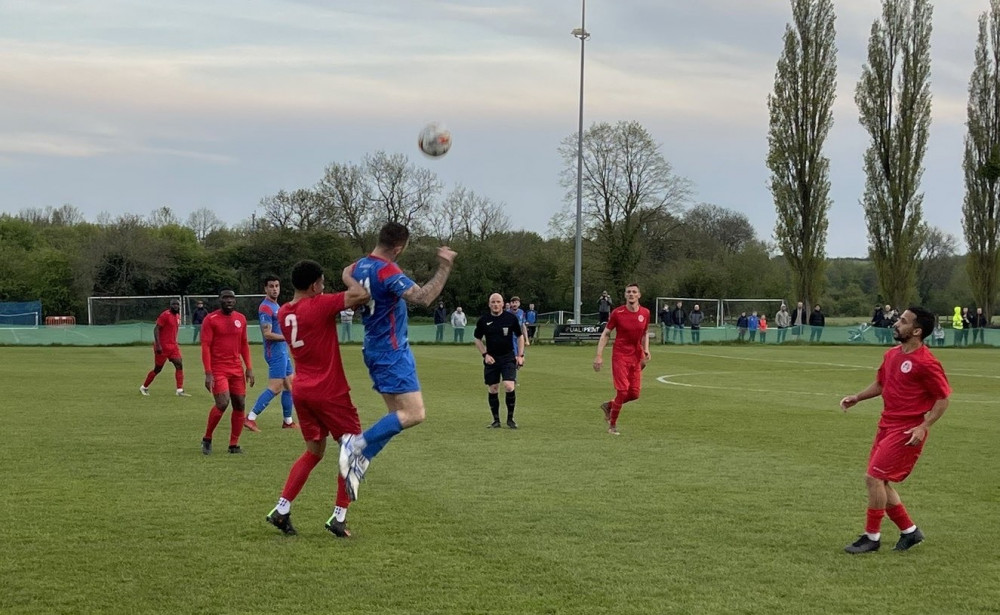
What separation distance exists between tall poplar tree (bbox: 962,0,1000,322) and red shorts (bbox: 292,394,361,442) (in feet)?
189

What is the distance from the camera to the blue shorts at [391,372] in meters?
8.12

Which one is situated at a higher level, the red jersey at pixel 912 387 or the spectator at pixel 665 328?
the red jersey at pixel 912 387

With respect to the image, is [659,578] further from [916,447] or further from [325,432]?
→ [325,432]

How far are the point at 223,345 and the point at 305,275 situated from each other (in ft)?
16.5

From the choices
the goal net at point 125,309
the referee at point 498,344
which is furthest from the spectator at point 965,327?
the goal net at point 125,309

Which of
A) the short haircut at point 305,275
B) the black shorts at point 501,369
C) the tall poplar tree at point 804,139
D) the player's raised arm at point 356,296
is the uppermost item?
the tall poplar tree at point 804,139

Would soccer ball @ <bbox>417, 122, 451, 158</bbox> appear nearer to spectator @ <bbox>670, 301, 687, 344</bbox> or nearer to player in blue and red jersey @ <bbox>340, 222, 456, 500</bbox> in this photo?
player in blue and red jersey @ <bbox>340, 222, 456, 500</bbox>

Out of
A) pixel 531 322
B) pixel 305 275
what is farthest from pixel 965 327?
pixel 305 275

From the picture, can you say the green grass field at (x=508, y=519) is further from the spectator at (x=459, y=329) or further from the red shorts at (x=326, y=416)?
the spectator at (x=459, y=329)

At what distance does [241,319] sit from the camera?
13438 mm

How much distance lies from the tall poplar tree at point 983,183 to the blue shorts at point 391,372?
5733 centimetres

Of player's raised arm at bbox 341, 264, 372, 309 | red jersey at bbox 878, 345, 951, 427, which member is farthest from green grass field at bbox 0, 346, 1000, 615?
player's raised arm at bbox 341, 264, 372, 309

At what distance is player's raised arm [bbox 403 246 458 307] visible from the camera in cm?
764

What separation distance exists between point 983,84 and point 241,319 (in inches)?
2210
